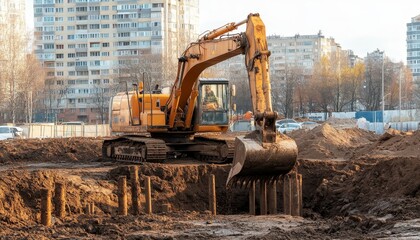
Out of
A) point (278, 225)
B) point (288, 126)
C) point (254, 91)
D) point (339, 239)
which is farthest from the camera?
point (288, 126)

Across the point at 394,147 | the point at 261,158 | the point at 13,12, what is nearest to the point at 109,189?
the point at 261,158

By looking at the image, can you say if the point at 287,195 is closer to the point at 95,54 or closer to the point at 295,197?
the point at 295,197

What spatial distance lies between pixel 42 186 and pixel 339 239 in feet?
25.6

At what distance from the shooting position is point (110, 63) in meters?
119

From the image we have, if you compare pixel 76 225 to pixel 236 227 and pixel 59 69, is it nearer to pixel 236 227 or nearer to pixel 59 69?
pixel 236 227

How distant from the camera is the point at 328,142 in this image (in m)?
32.4

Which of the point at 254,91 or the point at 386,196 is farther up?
the point at 254,91

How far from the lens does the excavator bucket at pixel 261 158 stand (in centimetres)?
1582

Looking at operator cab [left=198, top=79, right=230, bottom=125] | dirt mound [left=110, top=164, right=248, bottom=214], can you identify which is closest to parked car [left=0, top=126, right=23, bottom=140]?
operator cab [left=198, top=79, right=230, bottom=125]

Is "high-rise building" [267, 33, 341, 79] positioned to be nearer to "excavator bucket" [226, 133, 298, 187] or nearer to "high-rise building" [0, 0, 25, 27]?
"high-rise building" [0, 0, 25, 27]

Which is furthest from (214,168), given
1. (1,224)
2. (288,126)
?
(288,126)

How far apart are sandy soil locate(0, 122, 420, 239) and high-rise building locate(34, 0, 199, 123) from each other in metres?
88.5

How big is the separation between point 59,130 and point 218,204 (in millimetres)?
33912

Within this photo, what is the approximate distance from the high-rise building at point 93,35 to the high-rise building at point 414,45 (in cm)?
7332
